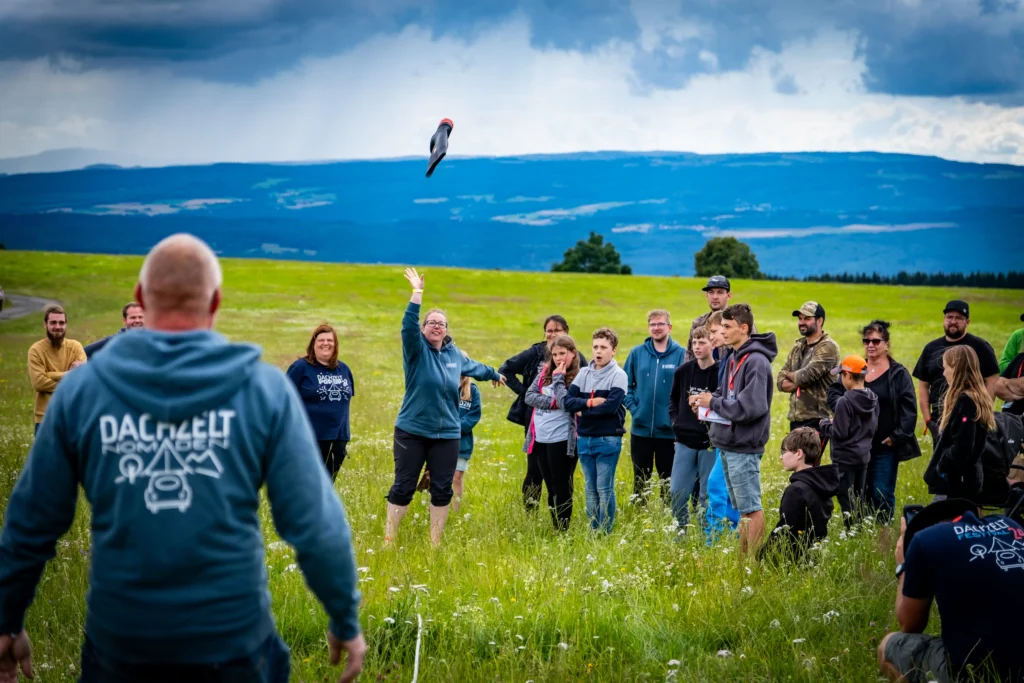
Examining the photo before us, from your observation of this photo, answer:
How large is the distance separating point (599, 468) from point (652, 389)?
1.25m

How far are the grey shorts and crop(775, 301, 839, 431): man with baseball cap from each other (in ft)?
17.3

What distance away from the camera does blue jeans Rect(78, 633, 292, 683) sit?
2.93 meters

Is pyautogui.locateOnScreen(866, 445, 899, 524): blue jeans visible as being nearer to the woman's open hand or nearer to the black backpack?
the black backpack

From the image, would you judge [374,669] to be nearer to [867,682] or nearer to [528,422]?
[867,682]

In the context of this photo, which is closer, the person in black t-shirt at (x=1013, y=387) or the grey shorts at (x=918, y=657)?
the grey shorts at (x=918, y=657)

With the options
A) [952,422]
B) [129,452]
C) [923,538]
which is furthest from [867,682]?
[129,452]

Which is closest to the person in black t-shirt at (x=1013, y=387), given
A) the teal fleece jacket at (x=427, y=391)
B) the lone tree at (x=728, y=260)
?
the teal fleece jacket at (x=427, y=391)

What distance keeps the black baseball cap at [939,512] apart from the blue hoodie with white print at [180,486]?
3635mm

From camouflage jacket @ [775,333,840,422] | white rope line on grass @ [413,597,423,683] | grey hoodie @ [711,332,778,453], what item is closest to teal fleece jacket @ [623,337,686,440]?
camouflage jacket @ [775,333,840,422]

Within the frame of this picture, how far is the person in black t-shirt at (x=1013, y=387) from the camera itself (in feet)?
30.1

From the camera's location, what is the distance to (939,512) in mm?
5133

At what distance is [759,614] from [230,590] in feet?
14.2

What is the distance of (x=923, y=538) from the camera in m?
4.79

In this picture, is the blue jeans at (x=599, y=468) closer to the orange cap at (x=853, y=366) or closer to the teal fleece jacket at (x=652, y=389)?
the teal fleece jacket at (x=652, y=389)
